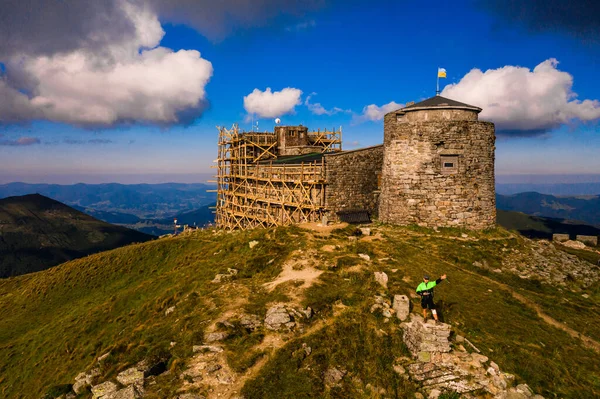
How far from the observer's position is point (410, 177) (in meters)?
25.9

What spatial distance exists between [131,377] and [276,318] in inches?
212

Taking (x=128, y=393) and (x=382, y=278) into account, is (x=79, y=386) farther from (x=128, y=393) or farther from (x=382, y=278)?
(x=382, y=278)

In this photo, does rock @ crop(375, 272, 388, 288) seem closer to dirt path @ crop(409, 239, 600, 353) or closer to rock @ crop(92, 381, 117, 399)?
dirt path @ crop(409, 239, 600, 353)

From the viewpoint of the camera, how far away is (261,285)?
55.8 feet

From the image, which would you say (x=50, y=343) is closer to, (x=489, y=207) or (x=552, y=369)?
(x=552, y=369)

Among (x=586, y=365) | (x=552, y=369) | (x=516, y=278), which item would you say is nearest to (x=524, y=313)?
(x=586, y=365)

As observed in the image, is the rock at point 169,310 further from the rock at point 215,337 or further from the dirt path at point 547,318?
the dirt path at point 547,318

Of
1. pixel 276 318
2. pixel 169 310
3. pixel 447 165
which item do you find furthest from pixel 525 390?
pixel 447 165

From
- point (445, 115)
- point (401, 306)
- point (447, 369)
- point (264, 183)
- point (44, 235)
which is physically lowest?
point (44, 235)

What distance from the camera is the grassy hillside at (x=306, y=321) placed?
10719 mm

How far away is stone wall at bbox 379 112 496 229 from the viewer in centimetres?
2491

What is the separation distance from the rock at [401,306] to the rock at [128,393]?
9.61m

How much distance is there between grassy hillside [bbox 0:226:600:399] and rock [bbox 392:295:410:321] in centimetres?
37

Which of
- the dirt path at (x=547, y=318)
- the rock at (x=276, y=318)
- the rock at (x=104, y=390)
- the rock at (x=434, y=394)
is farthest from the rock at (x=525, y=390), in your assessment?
the rock at (x=104, y=390)
